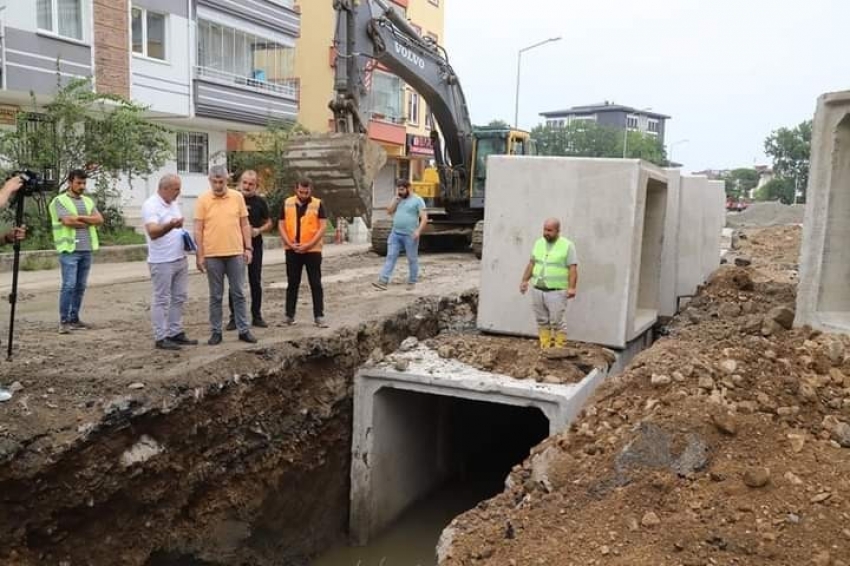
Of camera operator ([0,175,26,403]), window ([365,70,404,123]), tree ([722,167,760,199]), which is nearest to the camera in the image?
camera operator ([0,175,26,403])

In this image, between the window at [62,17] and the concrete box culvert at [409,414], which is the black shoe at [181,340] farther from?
the window at [62,17]

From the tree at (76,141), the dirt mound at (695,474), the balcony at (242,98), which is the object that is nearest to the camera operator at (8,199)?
the dirt mound at (695,474)

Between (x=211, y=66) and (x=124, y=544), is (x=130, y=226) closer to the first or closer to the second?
(x=211, y=66)

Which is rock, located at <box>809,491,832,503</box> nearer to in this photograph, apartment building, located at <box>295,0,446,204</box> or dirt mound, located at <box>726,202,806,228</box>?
apartment building, located at <box>295,0,446,204</box>

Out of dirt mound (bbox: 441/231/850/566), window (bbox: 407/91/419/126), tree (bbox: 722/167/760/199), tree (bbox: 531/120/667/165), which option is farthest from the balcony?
tree (bbox: 722/167/760/199)

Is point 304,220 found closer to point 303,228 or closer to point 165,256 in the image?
point 303,228

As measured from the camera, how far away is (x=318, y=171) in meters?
9.76

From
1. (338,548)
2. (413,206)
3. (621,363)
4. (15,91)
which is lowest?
Answer: (338,548)

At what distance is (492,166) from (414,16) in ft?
91.2

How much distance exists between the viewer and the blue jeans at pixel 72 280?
768 cm

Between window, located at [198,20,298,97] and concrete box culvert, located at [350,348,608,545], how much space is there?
50.1 feet

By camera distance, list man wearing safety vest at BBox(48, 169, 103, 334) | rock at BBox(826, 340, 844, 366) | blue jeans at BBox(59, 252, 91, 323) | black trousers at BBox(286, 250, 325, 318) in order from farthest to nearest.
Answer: black trousers at BBox(286, 250, 325, 318), blue jeans at BBox(59, 252, 91, 323), man wearing safety vest at BBox(48, 169, 103, 334), rock at BBox(826, 340, 844, 366)

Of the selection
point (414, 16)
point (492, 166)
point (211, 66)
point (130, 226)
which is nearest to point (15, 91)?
point (130, 226)

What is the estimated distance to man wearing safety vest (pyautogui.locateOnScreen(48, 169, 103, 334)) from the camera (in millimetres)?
7552
